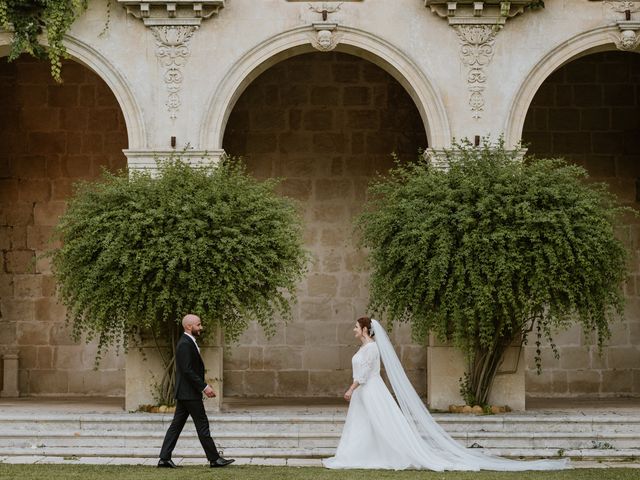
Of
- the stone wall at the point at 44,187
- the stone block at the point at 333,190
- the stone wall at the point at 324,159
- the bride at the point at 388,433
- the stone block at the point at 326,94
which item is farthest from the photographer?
the stone block at the point at 326,94

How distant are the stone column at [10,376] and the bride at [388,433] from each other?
24.8 ft

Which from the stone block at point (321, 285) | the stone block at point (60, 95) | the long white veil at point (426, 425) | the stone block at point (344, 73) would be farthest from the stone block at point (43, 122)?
the long white veil at point (426, 425)

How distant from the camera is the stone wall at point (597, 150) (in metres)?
16.6

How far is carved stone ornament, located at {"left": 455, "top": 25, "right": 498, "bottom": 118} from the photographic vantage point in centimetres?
1387

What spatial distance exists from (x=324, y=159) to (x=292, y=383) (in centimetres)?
354

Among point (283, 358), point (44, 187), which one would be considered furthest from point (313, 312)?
point (44, 187)

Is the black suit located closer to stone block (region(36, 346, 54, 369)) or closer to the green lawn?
the green lawn

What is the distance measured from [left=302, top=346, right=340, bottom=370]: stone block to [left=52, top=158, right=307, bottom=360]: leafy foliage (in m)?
3.82

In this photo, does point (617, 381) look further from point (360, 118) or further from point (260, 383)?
point (360, 118)

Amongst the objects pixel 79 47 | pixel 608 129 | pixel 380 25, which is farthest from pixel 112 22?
pixel 608 129

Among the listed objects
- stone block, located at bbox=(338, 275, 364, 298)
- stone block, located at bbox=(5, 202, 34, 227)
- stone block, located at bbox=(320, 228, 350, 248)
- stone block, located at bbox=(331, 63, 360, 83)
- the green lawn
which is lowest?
the green lawn

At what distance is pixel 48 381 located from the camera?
54.7 feet

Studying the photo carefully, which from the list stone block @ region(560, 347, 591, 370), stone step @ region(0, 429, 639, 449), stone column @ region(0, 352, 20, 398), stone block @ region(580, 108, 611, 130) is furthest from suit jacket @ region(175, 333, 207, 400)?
→ stone block @ region(580, 108, 611, 130)

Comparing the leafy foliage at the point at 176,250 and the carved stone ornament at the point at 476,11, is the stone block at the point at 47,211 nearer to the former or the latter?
the leafy foliage at the point at 176,250
